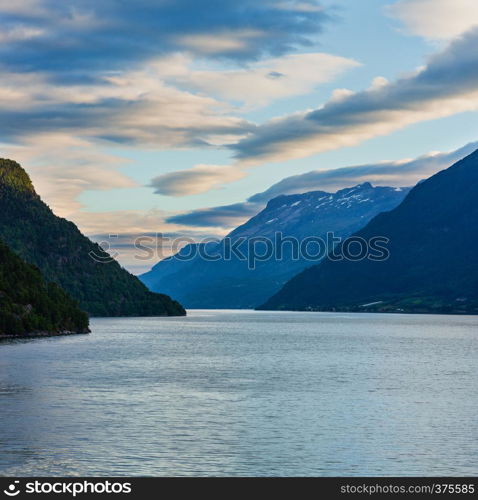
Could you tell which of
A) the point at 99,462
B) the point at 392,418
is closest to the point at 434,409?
the point at 392,418

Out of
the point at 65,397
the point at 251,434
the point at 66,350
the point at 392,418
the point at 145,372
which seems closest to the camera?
the point at 251,434

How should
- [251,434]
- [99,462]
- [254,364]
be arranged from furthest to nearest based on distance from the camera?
[254,364] → [251,434] → [99,462]

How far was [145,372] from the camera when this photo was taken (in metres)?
139

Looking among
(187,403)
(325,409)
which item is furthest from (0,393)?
(325,409)

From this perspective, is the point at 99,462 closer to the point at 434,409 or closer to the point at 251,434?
the point at 251,434

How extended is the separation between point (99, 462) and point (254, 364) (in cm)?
10104
